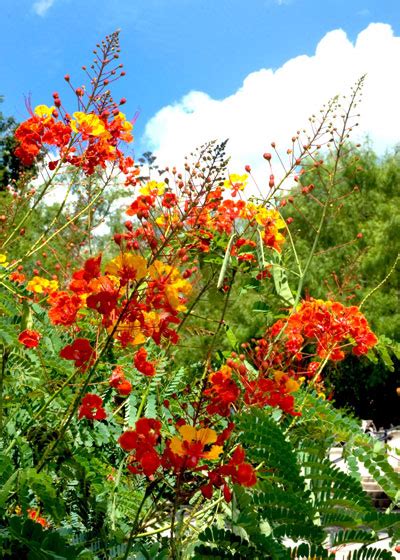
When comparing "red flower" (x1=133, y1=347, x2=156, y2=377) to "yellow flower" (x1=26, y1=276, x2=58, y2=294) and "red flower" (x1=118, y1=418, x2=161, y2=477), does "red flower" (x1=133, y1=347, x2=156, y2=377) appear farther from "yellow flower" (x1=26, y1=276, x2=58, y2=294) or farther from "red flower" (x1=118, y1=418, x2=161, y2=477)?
"yellow flower" (x1=26, y1=276, x2=58, y2=294)

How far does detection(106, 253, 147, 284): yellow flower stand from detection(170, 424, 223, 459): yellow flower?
0.29m

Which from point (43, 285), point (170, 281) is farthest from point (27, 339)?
point (43, 285)

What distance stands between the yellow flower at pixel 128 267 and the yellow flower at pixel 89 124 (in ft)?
4.58

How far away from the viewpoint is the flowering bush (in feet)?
3.89

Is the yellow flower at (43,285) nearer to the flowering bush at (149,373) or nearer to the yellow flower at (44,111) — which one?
the flowering bush at (149,373)

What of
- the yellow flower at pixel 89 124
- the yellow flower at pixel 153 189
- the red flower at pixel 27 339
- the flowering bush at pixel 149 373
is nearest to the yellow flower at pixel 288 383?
the flowering bush at pixel 149 373

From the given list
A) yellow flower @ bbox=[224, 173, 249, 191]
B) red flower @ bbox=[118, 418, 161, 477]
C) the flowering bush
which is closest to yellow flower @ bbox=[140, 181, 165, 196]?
the flowering bush

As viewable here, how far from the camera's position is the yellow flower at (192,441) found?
1.14 m

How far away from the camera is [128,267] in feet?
3.93

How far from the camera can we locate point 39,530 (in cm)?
98

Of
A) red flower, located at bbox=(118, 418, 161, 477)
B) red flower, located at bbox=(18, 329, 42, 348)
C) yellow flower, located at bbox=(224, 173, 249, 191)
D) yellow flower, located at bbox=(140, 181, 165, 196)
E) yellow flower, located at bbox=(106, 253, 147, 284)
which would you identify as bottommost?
red flower, located at bbox=(118, 418, 161, 477)

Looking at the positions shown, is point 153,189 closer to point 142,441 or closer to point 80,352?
point 80,352

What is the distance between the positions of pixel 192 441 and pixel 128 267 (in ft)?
1.11

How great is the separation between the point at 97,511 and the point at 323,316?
3.74ft
